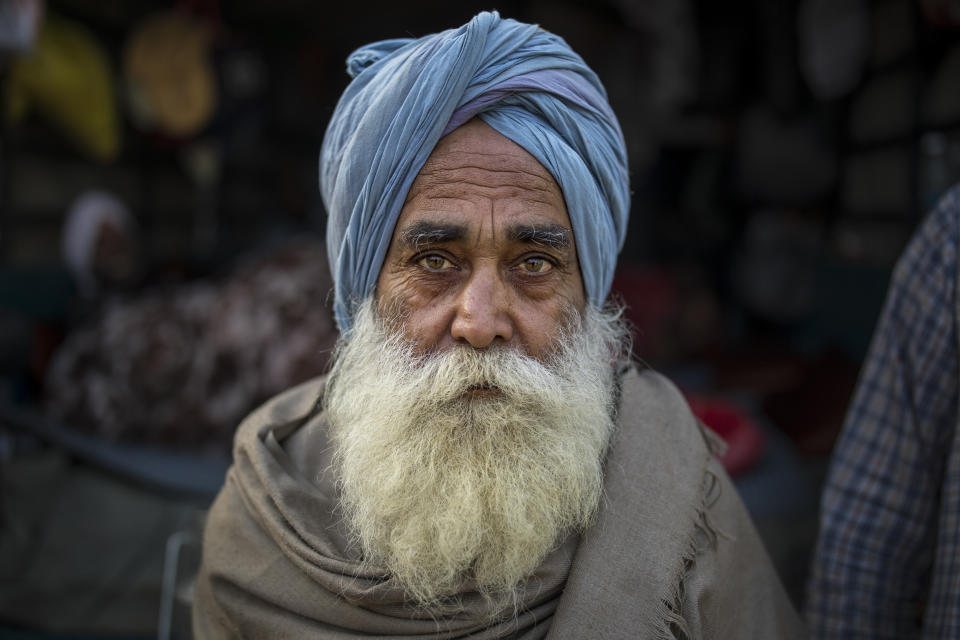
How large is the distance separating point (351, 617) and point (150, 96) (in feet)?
15.1

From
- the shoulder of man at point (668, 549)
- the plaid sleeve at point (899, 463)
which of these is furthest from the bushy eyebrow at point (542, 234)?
the plaid sleeve at point (899, 463)

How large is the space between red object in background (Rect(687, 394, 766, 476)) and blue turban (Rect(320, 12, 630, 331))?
211cm

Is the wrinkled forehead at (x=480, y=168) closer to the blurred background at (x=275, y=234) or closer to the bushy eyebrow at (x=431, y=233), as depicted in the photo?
the bushy eyebrow at (x=431, y=233)

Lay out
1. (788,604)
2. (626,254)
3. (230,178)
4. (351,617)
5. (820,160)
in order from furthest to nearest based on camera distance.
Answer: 1. (626,254)
2. (230,178)
3. (820,160)
4. (788,604)
5. (351,617)

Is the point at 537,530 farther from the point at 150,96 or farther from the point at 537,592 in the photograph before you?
the point at 150,96

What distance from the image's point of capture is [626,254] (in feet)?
25.5

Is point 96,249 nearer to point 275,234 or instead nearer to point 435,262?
point 275,234

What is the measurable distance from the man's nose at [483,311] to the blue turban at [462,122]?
0.22 meters

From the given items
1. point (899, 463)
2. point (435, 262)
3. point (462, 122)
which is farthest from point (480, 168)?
point (899, 463)

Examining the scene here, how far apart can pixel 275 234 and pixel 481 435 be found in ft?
18.2

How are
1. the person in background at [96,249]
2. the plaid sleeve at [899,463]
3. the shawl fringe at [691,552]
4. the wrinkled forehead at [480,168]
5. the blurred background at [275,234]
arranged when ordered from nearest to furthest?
the shawl fringe at [691,552] → the wrinkled forehead at [480,168] → the plaid sleeve at [899,463] → the blurred background at [275,234] → the person in background at [96,249]

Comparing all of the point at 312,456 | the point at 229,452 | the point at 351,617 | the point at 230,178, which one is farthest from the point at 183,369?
the point at 230,178

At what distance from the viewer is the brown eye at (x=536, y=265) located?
1.50 metres

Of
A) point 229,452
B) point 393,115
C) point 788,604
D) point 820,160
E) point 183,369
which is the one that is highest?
point 393,115
